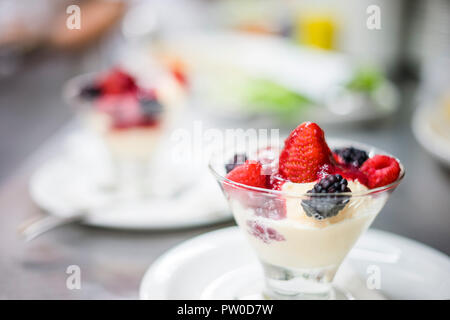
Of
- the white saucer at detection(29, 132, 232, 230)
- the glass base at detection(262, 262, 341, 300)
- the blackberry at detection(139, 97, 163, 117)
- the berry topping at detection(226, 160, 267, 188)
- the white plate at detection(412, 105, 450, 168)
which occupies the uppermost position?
the blackberry at detection(139, 97, 163, 117)

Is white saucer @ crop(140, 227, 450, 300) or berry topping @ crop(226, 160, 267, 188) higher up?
berry topping @ crop(226, 160, 267, 188)

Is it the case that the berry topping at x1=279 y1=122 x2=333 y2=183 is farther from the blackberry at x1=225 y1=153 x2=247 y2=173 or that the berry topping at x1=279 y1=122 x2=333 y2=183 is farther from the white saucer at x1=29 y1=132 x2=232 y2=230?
the white saucer at x1=29 y1=132 x2=232 y2=230

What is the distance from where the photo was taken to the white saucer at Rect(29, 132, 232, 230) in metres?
1.01

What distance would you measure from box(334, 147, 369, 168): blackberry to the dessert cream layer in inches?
1.9

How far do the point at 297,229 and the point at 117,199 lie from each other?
1.73 ft

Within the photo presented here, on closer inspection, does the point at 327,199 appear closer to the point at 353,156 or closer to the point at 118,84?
the point at 353,156

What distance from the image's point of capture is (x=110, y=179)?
1.27 m

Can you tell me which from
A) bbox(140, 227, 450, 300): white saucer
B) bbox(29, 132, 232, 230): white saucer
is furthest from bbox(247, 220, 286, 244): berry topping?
bbox(29, 132, 232, 230): white saucer

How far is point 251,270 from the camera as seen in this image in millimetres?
884

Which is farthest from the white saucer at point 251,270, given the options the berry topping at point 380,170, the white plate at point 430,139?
the white plate at point 430,139

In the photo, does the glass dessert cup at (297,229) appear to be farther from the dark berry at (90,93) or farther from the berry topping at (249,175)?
the dark berry at (90,93)

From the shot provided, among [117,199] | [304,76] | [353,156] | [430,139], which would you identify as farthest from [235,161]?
[304,76]
